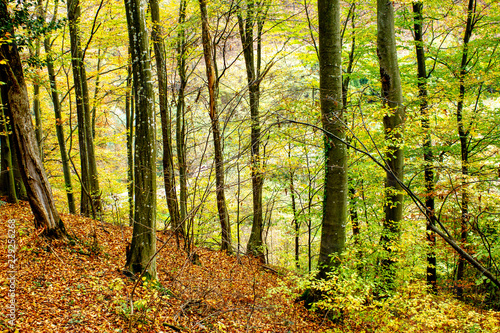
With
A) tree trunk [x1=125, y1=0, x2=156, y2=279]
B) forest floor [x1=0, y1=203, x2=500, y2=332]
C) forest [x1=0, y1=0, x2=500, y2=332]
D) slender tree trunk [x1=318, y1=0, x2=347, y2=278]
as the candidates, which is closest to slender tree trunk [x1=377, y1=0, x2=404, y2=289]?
forest [x1=0, y1=0, x2=500, y2=332]

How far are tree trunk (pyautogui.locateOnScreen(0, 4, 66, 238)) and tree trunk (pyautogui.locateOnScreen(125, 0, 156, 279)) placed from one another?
71.2 inches

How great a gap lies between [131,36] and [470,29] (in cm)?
909

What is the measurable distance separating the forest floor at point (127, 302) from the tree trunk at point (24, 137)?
1.65ft

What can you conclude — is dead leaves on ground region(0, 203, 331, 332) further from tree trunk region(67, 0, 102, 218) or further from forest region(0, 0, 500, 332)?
tree trunk region(67, 0, 102, 218)

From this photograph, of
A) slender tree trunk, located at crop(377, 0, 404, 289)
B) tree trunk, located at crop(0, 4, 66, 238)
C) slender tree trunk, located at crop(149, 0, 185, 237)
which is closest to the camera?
tree trunk, located at crop(0, 4, 66, 238)

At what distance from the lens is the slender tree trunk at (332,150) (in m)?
5.20

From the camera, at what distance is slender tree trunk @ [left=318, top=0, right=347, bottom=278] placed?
520cm

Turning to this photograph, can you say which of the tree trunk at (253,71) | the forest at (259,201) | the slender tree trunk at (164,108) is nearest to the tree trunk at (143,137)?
the forest at (259,201)

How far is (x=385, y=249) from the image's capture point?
6.09 m

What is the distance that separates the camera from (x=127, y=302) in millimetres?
4410

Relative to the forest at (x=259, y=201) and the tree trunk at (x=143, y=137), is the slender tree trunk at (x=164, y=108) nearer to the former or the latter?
the forest at (x=259, y=201)

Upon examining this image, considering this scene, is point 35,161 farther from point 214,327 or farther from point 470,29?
point 470,29

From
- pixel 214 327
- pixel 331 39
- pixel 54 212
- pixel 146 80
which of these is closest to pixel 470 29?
pixel 331 39

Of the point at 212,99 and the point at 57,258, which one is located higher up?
the point at 212,99
